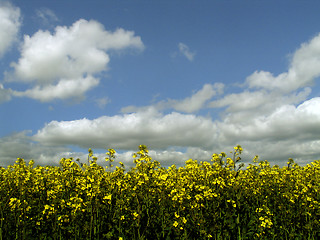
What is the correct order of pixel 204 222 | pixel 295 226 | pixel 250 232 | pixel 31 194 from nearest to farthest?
pixel 204 222 < pixel 250 232 < pixel 295 226 < pixel 31 194

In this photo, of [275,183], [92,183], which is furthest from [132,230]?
[275,183]

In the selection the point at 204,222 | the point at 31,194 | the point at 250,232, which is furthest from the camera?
the point at 31,194

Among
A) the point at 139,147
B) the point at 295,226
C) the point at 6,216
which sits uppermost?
the point at 139,147

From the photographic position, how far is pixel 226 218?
8430 mm

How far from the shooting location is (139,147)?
841 centimetres

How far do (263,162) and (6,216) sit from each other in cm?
1199

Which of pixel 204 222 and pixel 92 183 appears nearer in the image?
pixel 204 222

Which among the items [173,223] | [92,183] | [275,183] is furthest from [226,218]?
[275,183]

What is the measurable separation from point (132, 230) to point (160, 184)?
5.41ft

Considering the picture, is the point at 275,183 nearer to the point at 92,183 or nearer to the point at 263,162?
the point at 263,162

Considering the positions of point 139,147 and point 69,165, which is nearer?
point 139,147

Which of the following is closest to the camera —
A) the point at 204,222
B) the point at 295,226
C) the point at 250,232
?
the point at 204,222

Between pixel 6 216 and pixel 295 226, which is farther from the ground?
pixel 6 216

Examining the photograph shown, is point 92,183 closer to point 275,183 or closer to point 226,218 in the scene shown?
point 226,218
